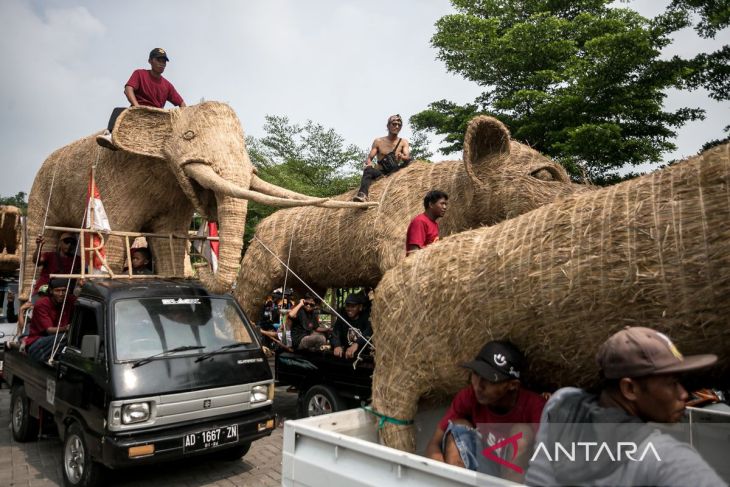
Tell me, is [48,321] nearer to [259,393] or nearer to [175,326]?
[175,326]

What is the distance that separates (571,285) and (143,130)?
5.77 m

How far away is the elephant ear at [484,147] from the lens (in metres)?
5.16

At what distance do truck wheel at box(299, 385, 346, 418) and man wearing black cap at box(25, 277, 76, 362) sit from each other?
9.58 feet

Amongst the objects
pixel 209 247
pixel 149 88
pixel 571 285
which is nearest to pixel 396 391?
pixel 571 285

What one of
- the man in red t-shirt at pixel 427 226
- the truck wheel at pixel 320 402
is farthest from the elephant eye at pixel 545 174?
the truck wheel at pixel 320 402

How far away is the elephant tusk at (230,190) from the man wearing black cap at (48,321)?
1.98m

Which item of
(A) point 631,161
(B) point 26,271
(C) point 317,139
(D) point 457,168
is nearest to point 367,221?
(D) point 457,168

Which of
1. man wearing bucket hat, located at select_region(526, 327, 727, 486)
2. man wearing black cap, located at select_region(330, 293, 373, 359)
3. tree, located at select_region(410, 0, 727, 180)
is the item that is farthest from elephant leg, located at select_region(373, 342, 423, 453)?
tree, located at select_region(410, 0, 727, 180)

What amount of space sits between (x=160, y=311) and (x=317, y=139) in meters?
25.5

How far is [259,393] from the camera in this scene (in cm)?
513

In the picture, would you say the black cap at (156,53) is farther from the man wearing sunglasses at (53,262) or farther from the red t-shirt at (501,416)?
the red t-shirt at (501,416)

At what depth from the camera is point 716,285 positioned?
1.97 metres

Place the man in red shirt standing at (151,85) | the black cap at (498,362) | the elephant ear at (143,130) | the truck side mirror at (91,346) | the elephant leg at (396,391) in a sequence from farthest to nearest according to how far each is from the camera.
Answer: the man in red shirt standing at (151,85) → the elephant ear at (143,130) → the truck side mirror at (91,346) → the elephant leg at (396,391) → the black cap at (498,362)

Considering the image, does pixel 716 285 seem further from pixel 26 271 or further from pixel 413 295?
pixel 26 271
